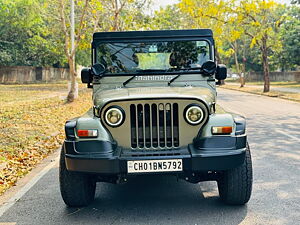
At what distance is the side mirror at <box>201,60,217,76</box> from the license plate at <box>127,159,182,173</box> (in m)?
1.91

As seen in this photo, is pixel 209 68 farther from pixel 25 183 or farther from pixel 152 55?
pixel 25 183

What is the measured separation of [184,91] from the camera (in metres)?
5.27

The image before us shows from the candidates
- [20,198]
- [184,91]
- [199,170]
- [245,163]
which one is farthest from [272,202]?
[20,198]

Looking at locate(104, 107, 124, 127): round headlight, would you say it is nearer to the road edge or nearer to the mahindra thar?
the mahindra thar

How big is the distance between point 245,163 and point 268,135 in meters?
6.11

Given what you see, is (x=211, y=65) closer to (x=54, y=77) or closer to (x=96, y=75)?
(x=96, y=75)

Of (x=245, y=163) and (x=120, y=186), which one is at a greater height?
(x=245, y=163)

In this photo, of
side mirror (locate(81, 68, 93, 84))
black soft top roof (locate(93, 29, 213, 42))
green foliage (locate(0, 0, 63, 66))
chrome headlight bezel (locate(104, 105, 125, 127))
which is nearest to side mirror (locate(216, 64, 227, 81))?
black soft top roof (locate(93, 29, 213, 42))

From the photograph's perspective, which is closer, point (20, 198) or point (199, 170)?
point (199, 170)

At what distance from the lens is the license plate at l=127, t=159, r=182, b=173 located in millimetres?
4664

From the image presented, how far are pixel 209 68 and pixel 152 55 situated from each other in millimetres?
806

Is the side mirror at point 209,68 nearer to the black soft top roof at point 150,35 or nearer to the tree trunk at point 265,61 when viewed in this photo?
the black soft top roof at point 150,35

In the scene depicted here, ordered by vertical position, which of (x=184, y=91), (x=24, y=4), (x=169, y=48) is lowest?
(x=184, y=91)

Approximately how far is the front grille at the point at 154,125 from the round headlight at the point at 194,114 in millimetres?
128
